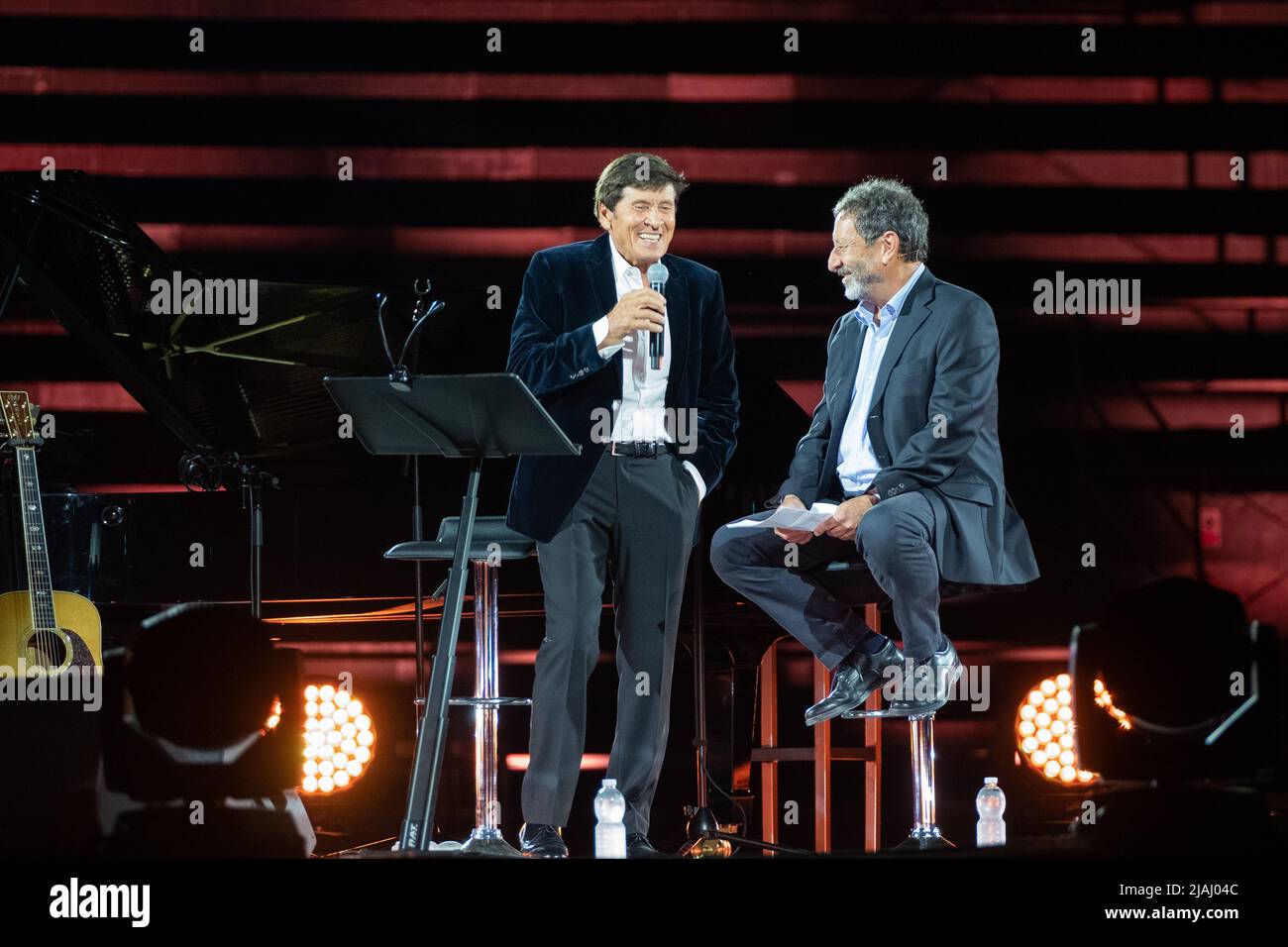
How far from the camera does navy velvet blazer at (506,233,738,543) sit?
342cm

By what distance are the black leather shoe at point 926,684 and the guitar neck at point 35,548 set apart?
273cm

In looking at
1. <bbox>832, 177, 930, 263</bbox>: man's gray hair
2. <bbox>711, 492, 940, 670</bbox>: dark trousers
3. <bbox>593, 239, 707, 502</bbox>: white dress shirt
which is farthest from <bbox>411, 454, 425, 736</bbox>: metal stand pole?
<bbox>832, 177, 930, 263</bbox>: man's gray hair

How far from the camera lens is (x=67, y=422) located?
20.0ft

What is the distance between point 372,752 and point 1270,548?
12.2ft

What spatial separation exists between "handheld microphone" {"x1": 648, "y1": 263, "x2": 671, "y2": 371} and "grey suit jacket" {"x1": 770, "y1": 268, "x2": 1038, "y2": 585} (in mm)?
529

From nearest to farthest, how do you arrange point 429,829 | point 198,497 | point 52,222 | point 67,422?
point 429,829 → point 52,222 → point 198,497 → point 67,422

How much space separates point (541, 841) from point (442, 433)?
3.12 feet

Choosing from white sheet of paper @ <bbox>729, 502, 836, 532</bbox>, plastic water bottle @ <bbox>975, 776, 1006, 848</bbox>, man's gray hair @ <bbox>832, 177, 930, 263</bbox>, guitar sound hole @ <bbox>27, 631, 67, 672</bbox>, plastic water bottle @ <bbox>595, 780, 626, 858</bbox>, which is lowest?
plastic water bottle @ <bbox>975, 776, 1006, 848</bbox>

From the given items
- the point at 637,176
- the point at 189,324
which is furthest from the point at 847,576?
the point at 189,324

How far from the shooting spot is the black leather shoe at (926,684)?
10.9 feet

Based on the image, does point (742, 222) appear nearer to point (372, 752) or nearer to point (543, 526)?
point (372, 752)

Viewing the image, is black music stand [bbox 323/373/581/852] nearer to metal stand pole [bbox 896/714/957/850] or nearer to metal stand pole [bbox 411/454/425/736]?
metal stand pole [bbox 411/454/425/736]

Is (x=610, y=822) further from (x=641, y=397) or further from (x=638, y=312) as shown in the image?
(x=638, y=312)
